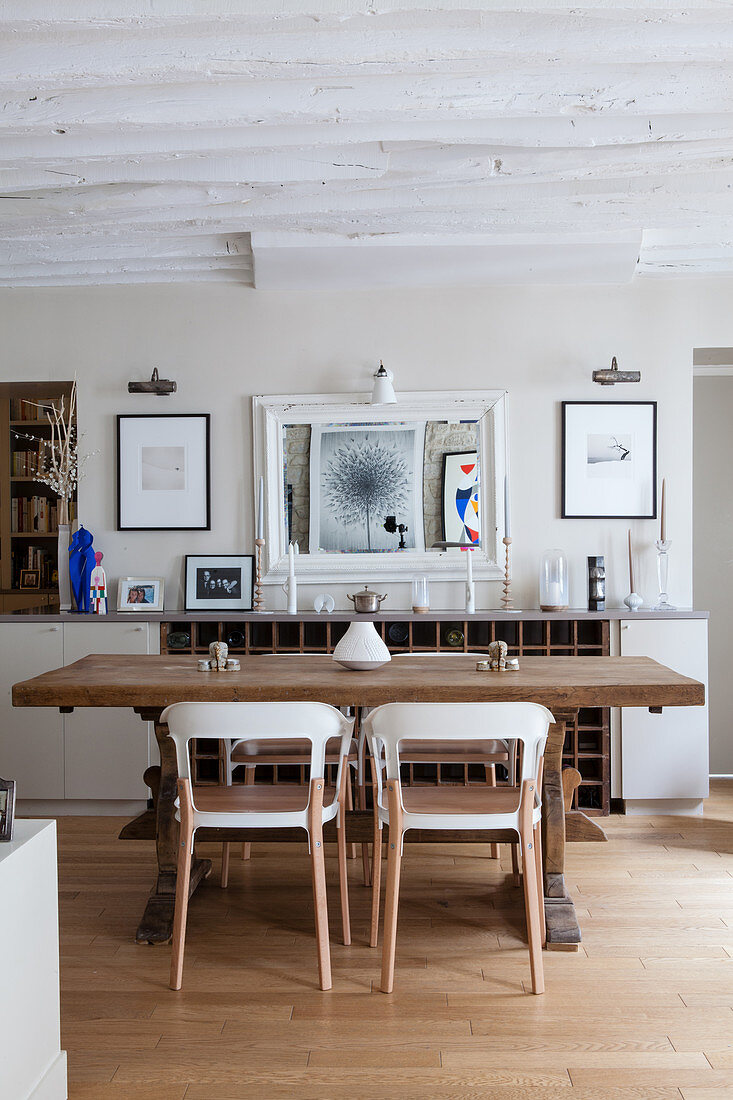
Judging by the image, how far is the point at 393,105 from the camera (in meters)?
2.93

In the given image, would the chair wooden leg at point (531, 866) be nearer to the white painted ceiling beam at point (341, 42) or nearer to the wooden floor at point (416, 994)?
the wooden floor at point (416, 994)

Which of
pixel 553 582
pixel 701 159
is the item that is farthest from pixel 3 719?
pixel 701 159

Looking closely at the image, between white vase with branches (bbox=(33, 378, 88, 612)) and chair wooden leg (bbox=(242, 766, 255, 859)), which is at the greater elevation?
white vase with branches (bbox=(33, 378, 88, 612))

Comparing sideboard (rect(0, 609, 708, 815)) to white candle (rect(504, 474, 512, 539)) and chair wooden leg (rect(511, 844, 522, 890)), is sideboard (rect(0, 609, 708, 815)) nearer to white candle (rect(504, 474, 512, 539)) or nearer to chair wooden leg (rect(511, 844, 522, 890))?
white candle (rect(504, 474, 512, 539))

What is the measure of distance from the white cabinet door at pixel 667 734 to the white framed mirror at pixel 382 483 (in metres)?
0.83

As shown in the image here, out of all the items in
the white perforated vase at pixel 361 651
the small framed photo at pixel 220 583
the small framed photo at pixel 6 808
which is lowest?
the small framed photo at pixel 6 808

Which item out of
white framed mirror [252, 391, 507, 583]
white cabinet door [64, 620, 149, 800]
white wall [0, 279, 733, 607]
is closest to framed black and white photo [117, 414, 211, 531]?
white wall [0, 279, 733, 607]

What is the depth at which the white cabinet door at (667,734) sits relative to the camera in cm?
472

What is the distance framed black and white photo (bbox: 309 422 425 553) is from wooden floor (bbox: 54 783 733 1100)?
5.62 ft

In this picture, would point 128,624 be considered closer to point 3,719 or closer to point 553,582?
point 3,719

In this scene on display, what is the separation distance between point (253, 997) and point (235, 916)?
2.16ft

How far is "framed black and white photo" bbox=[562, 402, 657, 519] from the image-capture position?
4.99 m

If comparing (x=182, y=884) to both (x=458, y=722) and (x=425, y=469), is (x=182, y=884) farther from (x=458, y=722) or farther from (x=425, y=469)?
(x=425, y=469)

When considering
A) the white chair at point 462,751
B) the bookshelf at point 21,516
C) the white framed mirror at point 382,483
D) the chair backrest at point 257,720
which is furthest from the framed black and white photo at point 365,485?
the bookshelf at point 21,516
